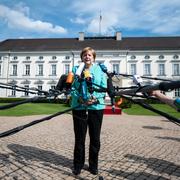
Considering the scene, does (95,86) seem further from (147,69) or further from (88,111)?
(147,69)

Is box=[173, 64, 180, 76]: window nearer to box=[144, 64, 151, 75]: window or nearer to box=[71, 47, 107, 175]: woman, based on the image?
box=[144, 64, 151, 75]: window

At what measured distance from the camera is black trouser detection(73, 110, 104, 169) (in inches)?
154

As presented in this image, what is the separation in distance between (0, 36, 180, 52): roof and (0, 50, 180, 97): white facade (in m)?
1.04

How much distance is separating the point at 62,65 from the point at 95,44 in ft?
26.4

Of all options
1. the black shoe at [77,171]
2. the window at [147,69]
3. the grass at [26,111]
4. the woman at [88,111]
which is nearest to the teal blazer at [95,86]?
the woman at [88,111]

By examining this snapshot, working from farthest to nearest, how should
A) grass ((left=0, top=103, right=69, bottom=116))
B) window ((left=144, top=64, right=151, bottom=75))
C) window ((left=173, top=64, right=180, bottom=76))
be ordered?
window ((left=144, top=64, right=151, bottom=75)), window ((left=173, top=64, right=180, bottom=76)), grass ((left=0, top=103, right=69, bottom=116))

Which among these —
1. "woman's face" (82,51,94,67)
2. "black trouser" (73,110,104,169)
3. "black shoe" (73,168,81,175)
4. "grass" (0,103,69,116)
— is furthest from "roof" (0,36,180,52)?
"black shoe" (73,168,81,175)

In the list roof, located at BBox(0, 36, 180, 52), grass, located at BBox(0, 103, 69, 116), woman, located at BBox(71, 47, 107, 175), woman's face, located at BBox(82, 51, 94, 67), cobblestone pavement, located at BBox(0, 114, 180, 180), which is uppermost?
roof, located at BBox(0, 36, 180, 52)

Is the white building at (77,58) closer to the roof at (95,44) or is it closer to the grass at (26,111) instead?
the roof at (95,44)

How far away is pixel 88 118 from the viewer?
3.97 meters

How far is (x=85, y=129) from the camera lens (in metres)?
4.01

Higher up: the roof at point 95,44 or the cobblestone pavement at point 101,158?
the roof at point 95,44

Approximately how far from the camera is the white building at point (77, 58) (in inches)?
1802

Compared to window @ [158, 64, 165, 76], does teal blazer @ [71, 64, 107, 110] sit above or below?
Result: below
